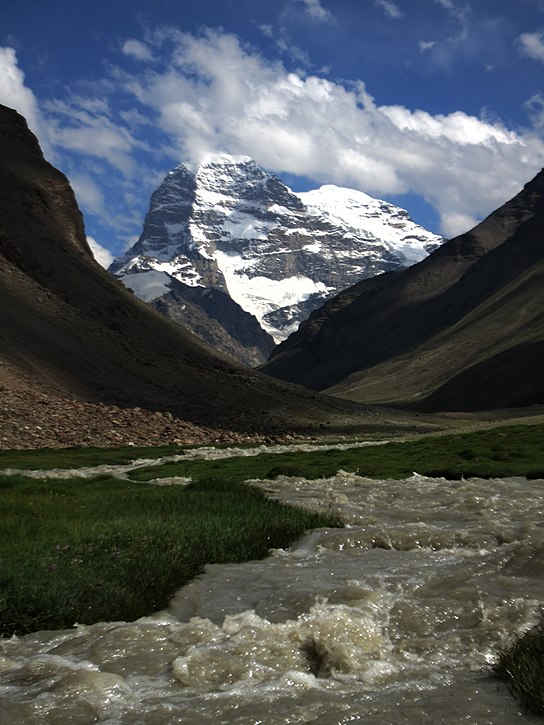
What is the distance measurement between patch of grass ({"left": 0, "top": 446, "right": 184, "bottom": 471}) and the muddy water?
117 feet

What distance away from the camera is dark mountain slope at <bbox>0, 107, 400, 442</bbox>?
305ft

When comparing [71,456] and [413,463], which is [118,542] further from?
[71,456]

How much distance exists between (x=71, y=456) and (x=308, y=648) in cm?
4922

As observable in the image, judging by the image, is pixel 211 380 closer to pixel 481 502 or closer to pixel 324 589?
pixel 481 502

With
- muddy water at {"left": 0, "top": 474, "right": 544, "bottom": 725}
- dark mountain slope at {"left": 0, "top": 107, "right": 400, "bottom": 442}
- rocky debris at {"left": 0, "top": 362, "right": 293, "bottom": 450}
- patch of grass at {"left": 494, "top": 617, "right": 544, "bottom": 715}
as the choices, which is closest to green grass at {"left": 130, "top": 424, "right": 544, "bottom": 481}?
muddy water at {"left": 0, "top": 474, "right": 544, "bottom": 725}

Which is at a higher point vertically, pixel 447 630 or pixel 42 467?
pixel 447 630

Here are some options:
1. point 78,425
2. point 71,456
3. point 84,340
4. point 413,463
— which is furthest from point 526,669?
point 84,340

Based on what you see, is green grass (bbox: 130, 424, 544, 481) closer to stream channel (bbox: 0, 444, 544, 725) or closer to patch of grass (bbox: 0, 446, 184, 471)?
patch of grass (bbox: 0, 446, 184, 471)

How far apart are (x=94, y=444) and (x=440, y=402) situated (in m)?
129

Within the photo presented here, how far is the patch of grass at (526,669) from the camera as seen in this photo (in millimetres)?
7793

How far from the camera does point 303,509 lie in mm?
22422

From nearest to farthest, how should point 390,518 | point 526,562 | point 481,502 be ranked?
point 526,562 → point 390,518 → point 481,502

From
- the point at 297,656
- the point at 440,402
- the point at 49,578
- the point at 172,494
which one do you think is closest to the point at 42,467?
Result: the point at 172,494

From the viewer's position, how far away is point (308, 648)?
10.1 metres
